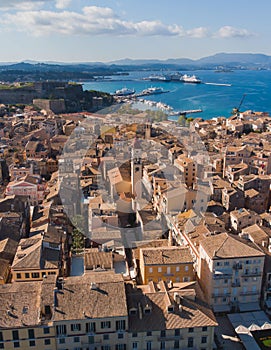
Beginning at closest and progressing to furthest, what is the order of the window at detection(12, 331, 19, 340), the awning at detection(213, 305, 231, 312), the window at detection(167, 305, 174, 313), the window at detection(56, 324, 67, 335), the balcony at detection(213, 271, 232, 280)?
the window at detection(12, 331, 19, 340), the window at detection(56, 324, 67, 335), the window at detection(167, 305, 174, 313), the balcony at detection(213, 271, 232, 280), the awning at detection(213, 305, 231, 312)

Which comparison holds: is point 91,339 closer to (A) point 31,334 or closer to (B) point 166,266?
(A) point 31,334

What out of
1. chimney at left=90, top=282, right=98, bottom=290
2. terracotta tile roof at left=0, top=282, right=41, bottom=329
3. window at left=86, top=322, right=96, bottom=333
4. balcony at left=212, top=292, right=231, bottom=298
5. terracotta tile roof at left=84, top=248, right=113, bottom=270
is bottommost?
balcony at left=212, top=292, right=231, bottom=298

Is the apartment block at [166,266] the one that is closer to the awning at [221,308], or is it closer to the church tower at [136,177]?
the awning at [221,308]

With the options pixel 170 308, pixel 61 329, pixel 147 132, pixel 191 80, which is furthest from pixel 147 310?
pixel 191 80

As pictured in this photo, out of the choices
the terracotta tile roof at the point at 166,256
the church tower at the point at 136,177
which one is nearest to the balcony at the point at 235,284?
the terracotta tile roof at the point at 166,256

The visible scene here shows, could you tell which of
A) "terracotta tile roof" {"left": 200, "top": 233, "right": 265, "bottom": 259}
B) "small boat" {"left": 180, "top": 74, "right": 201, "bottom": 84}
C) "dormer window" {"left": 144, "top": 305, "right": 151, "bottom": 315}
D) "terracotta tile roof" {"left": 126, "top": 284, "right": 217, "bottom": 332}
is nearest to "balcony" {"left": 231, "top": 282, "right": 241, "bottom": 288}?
"terracotta tile roof" {"left": 200, "top": 233, "right": 265, "bottom": 259}

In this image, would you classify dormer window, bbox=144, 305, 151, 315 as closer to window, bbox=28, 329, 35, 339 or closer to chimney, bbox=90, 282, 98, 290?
chimney, bbox=90, 282, 98, 290
